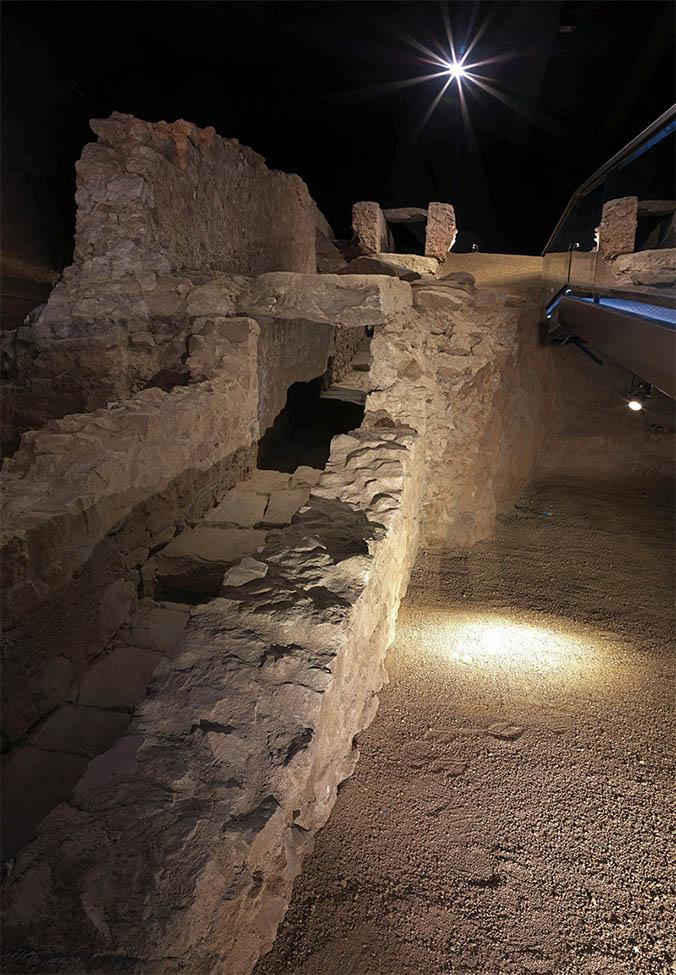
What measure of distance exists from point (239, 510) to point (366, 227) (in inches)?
398

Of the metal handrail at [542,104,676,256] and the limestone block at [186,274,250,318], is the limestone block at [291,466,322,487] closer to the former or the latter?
the limestone block at [186,274,250,318]

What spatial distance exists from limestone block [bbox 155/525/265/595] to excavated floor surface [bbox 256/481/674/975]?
1358 millimetres

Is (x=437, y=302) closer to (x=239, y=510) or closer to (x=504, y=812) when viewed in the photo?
(x=239, y=510)

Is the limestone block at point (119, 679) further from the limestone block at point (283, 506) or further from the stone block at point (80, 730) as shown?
the limestone block at point (283, 506)

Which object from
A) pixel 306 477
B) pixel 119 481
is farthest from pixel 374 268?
pixel 119 481

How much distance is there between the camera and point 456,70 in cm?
1623

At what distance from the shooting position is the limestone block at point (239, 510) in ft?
14.8

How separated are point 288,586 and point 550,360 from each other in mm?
6888

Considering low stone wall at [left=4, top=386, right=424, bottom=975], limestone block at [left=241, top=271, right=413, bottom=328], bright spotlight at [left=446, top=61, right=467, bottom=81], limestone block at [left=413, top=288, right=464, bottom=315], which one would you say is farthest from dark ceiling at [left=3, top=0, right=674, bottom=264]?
low stone wall at [left=4, top=386, right=424, bottom=975]

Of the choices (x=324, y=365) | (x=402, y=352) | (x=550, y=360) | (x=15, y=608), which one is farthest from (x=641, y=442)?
(x=15, y=608)

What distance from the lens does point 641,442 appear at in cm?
764

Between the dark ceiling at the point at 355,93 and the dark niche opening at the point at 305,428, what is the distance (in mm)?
5645

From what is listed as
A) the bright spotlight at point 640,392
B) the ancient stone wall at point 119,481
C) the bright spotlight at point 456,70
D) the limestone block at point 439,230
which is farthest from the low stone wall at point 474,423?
the bright spotlight at point 456,70

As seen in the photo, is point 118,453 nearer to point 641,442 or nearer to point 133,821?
point 133,821
